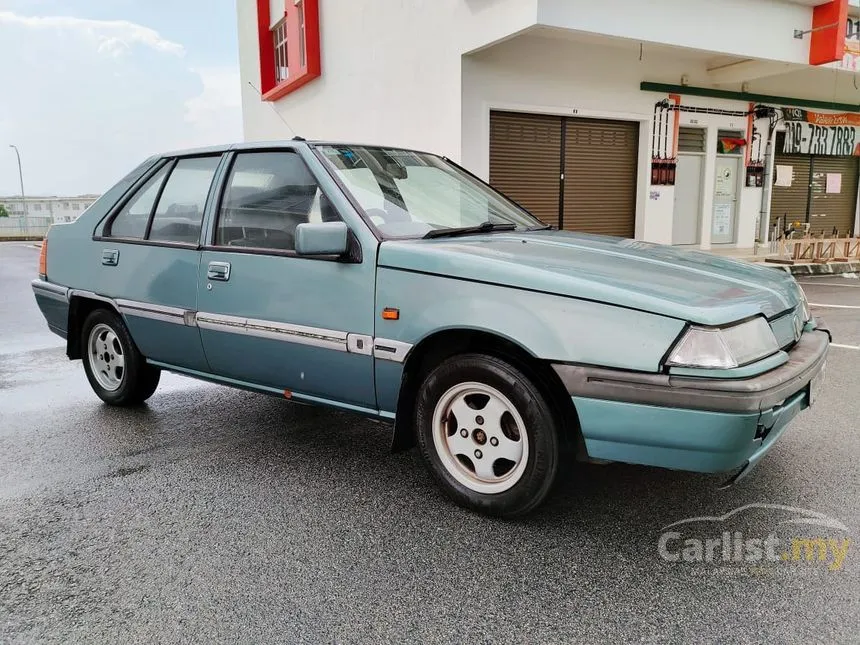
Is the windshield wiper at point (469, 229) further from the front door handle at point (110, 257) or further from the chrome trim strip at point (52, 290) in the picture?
the chrome trim strip at point (52, 290)

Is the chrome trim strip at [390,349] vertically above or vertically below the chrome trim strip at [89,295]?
below

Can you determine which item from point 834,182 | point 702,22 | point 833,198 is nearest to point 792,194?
point 834,182

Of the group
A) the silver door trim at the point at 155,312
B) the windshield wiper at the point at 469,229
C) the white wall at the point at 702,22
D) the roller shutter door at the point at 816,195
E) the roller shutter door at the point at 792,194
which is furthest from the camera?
the roller shutter door at the point at 816,195

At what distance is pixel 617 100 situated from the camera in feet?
41.4

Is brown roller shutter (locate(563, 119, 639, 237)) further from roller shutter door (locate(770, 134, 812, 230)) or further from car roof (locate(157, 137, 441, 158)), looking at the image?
car roof (locate(157, 137, 441, 158))

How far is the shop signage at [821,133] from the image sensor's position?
1569 centimetres

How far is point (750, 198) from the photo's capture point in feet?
49.7

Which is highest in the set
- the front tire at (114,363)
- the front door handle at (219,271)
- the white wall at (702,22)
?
the white wall at (702,22)

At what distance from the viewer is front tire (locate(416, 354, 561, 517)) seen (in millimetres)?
2609

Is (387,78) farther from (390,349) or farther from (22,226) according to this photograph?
(22,226)

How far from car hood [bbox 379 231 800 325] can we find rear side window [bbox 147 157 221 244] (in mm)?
1431

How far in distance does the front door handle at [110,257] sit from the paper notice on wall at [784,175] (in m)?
15.8

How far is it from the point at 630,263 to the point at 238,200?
2.11m

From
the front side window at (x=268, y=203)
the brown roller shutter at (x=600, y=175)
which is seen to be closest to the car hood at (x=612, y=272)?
the front side window at (x=268, y=203)
